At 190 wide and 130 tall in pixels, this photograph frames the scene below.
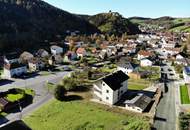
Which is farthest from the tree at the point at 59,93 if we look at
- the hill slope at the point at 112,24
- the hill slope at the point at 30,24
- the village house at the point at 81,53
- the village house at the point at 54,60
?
the hill slope at the point at 112,24

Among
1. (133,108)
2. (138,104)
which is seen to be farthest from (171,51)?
(133,108)

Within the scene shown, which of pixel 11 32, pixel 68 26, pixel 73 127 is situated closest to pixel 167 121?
pixel 73 127

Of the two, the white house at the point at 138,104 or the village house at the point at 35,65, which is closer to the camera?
the white house at the point at 138,104

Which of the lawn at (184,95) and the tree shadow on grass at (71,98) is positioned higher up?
the tree shadow on grass at (71,98)

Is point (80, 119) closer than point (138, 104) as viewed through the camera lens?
Yes

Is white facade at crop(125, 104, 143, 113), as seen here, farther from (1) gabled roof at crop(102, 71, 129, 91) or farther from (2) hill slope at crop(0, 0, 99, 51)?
(2) hill slope at crop(0, 0, 99, 51)

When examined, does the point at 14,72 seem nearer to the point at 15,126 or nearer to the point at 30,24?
the point at 15,126

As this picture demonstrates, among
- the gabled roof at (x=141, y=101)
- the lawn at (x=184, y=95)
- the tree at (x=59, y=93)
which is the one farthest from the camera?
the lawn at (x=184, y=95)

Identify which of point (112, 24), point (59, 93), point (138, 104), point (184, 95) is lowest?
point (184, 95)

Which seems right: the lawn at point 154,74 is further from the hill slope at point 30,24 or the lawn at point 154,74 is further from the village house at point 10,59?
the hill slope at point 30,24
